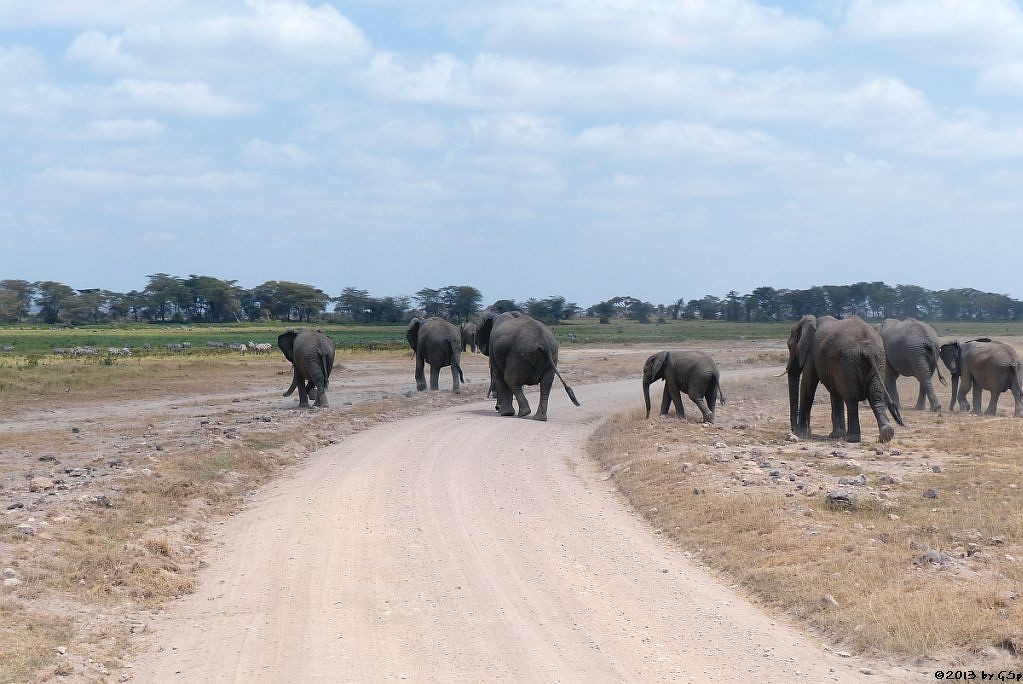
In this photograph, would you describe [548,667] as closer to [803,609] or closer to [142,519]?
[803,609]

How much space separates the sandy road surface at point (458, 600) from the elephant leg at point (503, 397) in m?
9.15

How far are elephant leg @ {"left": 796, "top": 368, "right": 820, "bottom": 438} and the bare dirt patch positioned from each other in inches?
14.0

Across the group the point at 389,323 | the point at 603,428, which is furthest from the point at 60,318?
the point at 603,428

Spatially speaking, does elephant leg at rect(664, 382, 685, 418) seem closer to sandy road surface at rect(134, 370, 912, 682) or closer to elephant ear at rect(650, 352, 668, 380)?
elephant ear at rect(650, 352, 668, 380)

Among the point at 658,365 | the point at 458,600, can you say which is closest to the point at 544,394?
the point at 658,365

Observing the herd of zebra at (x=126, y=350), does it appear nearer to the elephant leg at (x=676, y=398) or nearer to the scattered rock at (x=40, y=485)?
the elephant leg at (x=676, y=398)

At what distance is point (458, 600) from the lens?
859cm

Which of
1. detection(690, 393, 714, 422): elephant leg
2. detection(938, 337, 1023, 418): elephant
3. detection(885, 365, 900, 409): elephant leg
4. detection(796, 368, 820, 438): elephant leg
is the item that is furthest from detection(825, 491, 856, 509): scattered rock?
detection(885, 365, 900, 409): elephant leg

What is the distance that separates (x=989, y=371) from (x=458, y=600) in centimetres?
1963

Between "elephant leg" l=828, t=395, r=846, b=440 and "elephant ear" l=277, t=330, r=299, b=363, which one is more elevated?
"elephant ear" l=277, t=330, r=299, b=363

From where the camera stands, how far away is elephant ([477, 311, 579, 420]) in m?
23.5

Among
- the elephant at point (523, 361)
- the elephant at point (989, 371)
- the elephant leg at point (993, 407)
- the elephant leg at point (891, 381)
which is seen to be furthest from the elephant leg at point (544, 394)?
the elephant leg at point (993, 407)

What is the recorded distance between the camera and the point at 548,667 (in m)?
6.92

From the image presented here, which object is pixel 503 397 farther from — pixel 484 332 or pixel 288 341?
pixel 288 341
